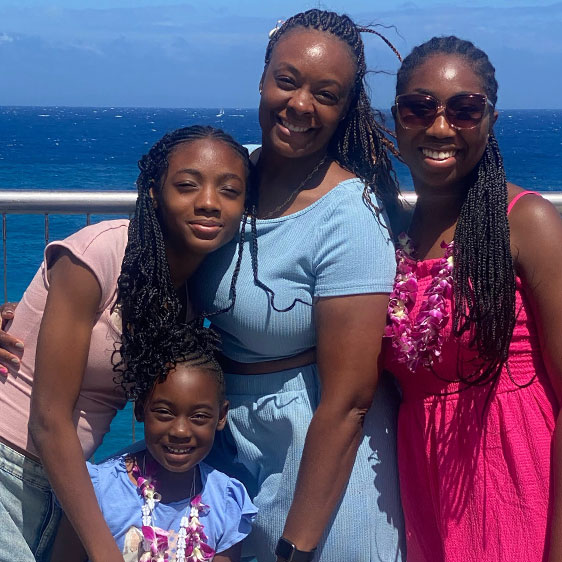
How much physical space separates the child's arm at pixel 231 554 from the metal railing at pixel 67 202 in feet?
4.90

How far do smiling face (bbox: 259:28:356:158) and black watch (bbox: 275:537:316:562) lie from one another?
4.28 feet

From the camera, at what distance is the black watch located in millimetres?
2742

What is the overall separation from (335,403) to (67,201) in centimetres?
160

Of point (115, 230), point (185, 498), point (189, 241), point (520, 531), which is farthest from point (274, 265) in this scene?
point (520, 531)

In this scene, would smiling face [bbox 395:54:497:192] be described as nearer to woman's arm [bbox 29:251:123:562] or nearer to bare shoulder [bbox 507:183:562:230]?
bare shoulder [bbox 507:183:562:230]

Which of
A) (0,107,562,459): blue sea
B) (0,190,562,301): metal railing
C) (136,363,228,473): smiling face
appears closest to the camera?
(136,363,228,473): smiling face

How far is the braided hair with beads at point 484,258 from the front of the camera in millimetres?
2574

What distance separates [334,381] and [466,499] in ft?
1.85

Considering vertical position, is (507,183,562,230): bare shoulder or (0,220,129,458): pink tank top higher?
(507,183,562,230): bare shoulder

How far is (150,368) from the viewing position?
9.57 ft

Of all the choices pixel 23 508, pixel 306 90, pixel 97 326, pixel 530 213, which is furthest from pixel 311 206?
pixel 23 508

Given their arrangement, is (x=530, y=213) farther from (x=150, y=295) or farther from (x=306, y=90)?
(x=150, y=295)

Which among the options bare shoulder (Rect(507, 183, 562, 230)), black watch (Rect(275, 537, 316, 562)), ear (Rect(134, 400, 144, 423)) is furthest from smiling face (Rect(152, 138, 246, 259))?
black watch (Rect(275, 537, 316, 562))

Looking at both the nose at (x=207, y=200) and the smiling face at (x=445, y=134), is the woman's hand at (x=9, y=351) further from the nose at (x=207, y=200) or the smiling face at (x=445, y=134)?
the smiling face at (x=445, y=134)
